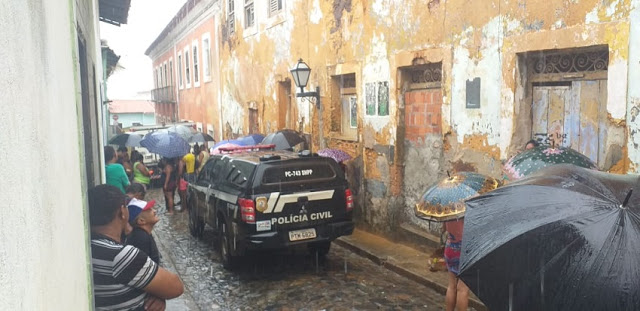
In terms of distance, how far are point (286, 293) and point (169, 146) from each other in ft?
25.1

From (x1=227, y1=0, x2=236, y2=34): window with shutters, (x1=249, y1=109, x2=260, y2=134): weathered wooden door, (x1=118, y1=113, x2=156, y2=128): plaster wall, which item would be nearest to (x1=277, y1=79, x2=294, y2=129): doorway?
(x1=249, y1=109, x2=260, y2=134): weathered wooden door

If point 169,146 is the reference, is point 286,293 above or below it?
below

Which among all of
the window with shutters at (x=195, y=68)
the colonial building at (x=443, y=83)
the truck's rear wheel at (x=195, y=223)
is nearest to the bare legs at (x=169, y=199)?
the truck's rear wheel at (x=195, y=223)

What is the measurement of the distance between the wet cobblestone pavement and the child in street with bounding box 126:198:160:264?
306cm

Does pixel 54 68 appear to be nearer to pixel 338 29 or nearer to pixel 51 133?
pixel 51 133

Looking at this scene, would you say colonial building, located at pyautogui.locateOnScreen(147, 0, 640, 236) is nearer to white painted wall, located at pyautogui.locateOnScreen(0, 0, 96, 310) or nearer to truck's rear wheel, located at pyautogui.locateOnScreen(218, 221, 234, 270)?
truck's rear wheel, located at pyautogui.locateOnScreen(218, 221, 234, 270)

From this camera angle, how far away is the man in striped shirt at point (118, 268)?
3.03 m

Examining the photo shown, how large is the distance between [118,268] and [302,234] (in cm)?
481

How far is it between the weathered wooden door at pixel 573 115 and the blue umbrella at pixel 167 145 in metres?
9.25

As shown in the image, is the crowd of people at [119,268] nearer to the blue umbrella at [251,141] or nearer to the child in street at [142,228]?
the child in street at [142,228]

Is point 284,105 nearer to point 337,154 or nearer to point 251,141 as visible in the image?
point 251,141

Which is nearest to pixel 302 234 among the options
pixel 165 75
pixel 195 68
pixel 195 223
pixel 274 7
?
pixel 195 223

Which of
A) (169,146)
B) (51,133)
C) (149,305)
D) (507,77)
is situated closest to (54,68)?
(51,133)

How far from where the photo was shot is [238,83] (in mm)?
18672
